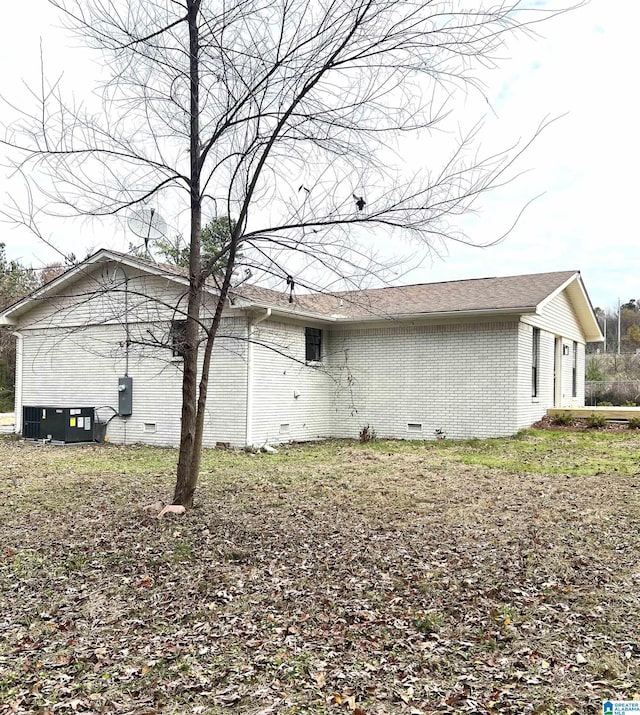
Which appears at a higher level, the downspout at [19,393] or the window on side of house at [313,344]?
the window on side of house at [313,344]

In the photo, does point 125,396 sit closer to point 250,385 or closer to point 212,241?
point 250,385

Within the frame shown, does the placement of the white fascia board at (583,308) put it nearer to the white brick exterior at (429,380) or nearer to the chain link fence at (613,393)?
the white brick exterior at (429,380)

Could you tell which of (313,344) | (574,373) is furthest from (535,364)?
(313,344)

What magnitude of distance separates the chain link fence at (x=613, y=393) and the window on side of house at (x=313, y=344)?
37.5ft

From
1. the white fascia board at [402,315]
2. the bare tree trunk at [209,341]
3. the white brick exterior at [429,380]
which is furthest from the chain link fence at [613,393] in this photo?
the bare tree trunk at [209,341]

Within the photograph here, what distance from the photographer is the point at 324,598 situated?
4.37 meters

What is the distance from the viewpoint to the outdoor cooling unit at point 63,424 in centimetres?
1383

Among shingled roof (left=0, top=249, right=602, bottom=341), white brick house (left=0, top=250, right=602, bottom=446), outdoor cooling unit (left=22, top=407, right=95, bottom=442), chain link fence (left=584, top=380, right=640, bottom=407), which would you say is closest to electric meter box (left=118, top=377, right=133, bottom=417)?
white brick house (left=0, top=250, right=602, bottom=446)

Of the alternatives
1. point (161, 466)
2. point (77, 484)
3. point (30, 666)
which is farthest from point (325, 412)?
point (30, 666)

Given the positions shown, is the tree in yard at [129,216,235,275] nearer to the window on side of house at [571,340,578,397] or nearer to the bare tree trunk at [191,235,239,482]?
the bare tree trunk at [191,235,239,482]

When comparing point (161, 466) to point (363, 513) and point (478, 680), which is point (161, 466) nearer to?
point (363, 513)

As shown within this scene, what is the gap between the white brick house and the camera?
1275cm

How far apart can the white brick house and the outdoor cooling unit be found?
435mm

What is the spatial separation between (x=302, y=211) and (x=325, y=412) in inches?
380
